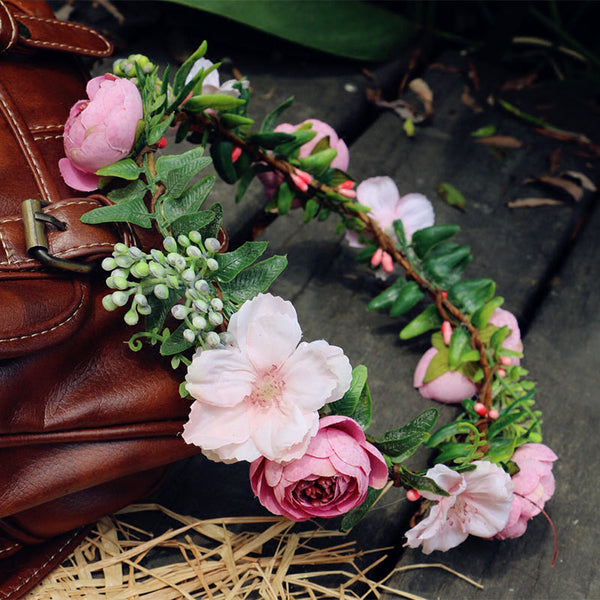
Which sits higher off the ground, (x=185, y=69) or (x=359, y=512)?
(x=185, y=69)

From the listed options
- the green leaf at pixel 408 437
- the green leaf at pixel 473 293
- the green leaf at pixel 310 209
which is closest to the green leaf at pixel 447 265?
the green leaf at pixel 473 293

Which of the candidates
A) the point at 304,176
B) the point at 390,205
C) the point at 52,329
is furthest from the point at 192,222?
the point at 390,205

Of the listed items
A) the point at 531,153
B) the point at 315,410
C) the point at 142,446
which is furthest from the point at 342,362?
the point at 531,153

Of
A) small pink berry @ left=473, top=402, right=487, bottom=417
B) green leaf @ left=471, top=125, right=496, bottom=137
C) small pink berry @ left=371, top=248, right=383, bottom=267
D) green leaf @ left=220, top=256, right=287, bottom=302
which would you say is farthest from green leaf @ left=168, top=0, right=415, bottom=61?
small pink berry @ left=473, top=402, right=487, bottom=417

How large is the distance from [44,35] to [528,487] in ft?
2.29

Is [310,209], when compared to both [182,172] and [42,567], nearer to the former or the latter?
[182,172]

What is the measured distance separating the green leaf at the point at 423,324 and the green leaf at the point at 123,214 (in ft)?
1.20

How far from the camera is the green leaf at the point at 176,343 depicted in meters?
0.55

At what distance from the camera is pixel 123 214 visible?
56 cm

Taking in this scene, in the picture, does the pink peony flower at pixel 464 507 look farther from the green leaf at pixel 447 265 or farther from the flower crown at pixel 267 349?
the green leaf at pixel 447 265

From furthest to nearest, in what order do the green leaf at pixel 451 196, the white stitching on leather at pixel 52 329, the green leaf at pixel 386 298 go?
1. the green leaf at pixel 451 196
2. the green leaf at pixel 386 298
3. the white stitching on leather at pixel 52 329

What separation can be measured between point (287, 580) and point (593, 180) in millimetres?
798

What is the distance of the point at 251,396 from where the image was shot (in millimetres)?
558

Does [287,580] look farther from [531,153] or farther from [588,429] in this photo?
[531,153]
